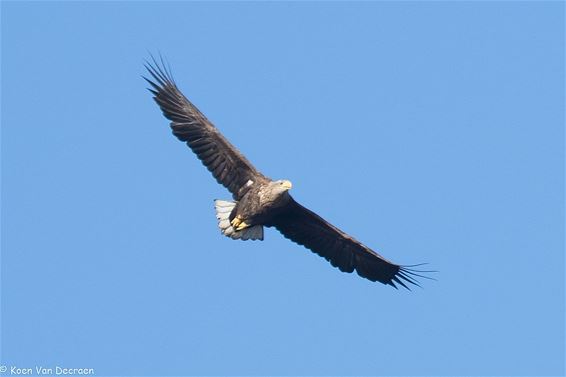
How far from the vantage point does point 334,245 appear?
1981 centimetres

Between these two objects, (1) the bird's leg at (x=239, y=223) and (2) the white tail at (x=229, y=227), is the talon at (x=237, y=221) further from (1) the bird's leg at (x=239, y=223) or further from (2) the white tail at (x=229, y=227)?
(2) the white tail at (x=229, y=227)

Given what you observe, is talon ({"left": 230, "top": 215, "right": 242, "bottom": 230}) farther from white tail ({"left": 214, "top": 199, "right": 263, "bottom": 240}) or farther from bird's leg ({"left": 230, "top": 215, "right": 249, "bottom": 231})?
white tail ({"left": 214, "top": 199, "right": 263, "bottom": 240})

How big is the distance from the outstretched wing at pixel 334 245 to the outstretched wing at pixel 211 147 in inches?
30.0

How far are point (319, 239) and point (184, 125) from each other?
260 cm

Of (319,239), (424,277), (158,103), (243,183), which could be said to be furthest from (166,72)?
(424,277)

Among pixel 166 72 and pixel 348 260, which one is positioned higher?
pixel 166 72

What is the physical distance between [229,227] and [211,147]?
1.15 meters

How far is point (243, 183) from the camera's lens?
19000 millimetres

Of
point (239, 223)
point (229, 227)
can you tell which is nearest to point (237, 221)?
point (239, 223)

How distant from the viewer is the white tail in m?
19.0

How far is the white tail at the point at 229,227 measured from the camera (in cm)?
1902

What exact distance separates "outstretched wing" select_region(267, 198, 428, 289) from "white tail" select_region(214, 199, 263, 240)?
29 centimetres

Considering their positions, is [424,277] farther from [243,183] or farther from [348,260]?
[243,183]

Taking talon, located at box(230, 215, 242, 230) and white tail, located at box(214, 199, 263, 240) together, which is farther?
white tail, located at box(214, 199, 263, 240)
